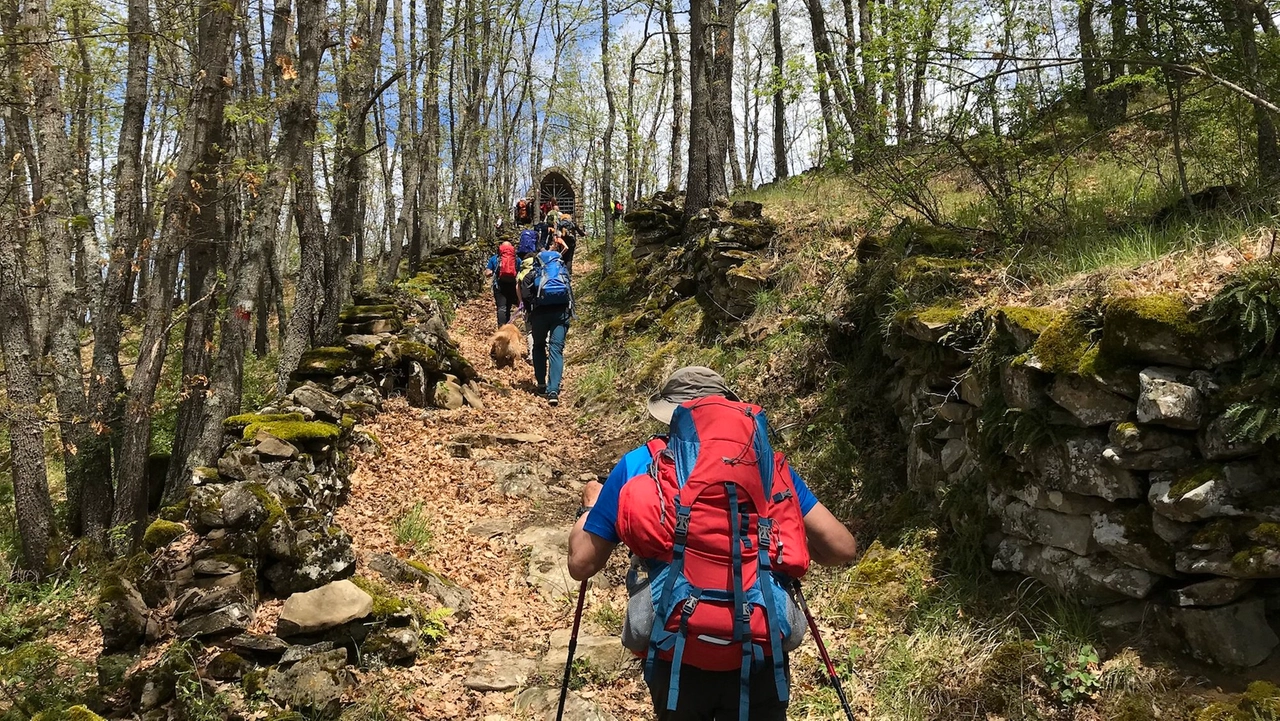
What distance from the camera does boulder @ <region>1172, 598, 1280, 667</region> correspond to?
2.75m

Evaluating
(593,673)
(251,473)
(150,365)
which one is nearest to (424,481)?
(251,473)

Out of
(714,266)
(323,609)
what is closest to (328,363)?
(323,609)

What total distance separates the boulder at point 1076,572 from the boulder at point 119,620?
190 inches

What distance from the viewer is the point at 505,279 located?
12656mm

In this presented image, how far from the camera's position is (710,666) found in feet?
6.93

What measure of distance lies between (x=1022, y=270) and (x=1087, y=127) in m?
1.98

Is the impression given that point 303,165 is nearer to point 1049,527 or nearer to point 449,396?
point 449,396

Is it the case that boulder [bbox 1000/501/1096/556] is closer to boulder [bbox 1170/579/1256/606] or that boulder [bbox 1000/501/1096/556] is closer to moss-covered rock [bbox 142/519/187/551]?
boulder [bbox 1170/579/1256/606]

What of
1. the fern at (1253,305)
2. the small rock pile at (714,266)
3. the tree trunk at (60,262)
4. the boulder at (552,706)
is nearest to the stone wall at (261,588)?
the boulder at (552,706)

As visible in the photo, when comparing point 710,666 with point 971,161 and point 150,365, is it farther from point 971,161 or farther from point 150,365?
point 150,365

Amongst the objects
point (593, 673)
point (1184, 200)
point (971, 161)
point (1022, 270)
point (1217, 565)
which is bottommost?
point (593, 673)

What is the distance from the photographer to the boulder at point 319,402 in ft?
21.0

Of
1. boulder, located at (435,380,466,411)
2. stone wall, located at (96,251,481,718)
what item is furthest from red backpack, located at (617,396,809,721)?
boulder, located at (435,380,466,411)

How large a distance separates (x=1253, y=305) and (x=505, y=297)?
1141 centimetres
